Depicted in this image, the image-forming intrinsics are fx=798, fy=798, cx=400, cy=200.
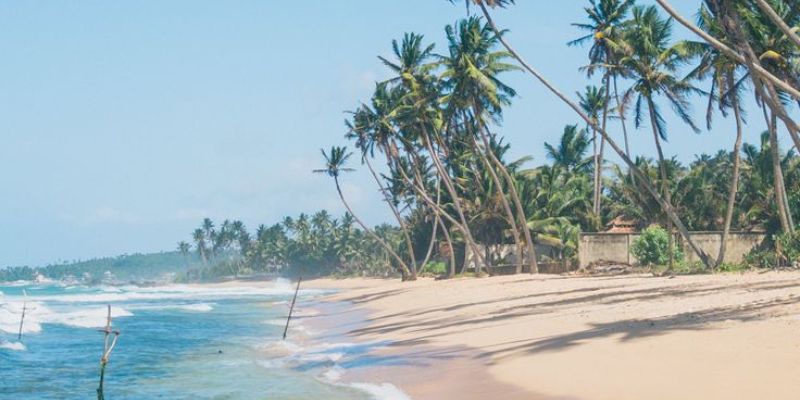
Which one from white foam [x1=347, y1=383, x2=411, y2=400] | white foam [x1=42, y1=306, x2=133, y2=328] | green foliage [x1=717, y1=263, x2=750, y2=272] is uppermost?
green foliage [x1=717, y1=263, x2=750, y2=272]

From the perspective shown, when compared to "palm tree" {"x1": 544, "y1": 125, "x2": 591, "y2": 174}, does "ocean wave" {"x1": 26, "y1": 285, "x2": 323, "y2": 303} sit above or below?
below

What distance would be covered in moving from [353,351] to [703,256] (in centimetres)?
1757

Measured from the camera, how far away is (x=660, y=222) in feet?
127

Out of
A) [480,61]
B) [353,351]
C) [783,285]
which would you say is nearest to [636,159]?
[480,61]

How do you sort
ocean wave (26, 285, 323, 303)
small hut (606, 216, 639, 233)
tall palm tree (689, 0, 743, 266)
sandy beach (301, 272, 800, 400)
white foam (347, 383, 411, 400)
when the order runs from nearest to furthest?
sandy beach (301, 272, 800, 400) < white foam (347, 383, 411, 400) < tall palm tree (689, 0, 743, 266) < small hut (606, 216, 639, 233) < ocean wave (26, 285, 323, 303)

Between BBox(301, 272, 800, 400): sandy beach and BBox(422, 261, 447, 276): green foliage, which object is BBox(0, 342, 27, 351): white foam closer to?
BBox(301, 272, 800, 400): sandy beach

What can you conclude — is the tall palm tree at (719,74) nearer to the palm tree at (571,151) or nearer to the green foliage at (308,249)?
the palm tree at (571,151)

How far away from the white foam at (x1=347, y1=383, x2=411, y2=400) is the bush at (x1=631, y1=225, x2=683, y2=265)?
24552 mm

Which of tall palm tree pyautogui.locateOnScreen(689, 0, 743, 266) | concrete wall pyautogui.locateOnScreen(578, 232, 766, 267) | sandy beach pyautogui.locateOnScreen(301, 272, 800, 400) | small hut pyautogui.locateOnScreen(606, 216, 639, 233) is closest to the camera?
sandy beach pyautogui.locateOnScreen(301, 272, 800, 400)

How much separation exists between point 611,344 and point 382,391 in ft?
13.0

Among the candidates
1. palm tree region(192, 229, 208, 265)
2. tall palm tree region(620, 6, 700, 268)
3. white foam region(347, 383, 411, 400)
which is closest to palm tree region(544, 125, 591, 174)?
tall palm tree region(620, 6, 700, 268)

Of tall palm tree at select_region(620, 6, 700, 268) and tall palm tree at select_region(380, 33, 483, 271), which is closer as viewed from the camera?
tall palm tree at select_region(620, 6, 700, 268)

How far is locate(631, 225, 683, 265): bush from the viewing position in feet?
117

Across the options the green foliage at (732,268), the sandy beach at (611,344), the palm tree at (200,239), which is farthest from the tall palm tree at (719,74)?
the palm tree at (200,239)
